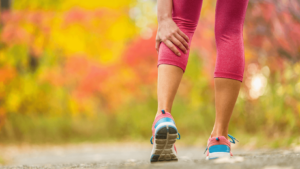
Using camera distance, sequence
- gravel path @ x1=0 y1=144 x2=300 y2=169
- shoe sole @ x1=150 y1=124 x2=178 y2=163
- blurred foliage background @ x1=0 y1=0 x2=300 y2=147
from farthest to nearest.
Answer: blurred foliage background @ x1=0 y1=0 x2=300 y2=147
shoe sole @ x1=150 y1=124 x2=178 y2=163
gravel path @ x1=0 y1=144 x2=300 y2=169

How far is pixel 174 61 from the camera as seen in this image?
3.65 ft

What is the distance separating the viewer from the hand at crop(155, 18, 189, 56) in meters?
1.12

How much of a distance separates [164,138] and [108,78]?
20.5ft

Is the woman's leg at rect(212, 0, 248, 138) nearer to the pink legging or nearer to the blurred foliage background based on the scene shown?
the pink legging

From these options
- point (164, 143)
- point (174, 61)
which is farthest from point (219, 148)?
point (174, 61)

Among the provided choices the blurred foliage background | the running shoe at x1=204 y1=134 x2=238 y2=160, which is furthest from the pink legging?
the blurred foliage background

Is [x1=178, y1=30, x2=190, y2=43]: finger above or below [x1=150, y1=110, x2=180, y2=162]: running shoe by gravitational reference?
above

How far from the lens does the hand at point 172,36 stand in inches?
44.2

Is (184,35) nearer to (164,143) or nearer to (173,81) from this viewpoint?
(173,81)

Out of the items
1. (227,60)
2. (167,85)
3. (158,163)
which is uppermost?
(227,60)

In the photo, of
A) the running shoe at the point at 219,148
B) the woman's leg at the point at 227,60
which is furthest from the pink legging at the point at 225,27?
the running shoe at the point at 219,148

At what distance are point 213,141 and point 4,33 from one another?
5.57m

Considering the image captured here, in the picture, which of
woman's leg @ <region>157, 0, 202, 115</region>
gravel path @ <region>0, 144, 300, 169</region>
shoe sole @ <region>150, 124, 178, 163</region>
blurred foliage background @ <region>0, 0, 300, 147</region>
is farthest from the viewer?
blurred foliage background @ <region>0, 0, 300, 147</region>

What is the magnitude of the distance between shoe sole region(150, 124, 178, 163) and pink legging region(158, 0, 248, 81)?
30cm
